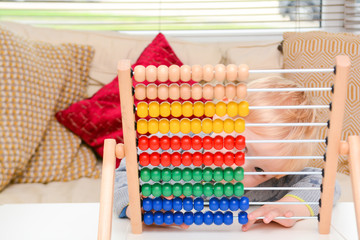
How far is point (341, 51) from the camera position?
1.73m

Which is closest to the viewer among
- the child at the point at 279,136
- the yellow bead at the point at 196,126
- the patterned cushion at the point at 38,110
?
the yellow bead at the point at 196,126

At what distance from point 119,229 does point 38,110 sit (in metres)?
0.96

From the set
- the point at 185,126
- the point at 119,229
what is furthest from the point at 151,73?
the point at 119,229

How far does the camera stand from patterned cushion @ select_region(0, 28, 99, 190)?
5.01ft

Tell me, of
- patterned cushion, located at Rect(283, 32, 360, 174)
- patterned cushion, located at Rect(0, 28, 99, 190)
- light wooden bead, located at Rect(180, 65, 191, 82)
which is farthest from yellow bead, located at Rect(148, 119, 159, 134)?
patterned cushion, located at Rect(283, 32, 360, 174)

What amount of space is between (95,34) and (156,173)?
1.38m

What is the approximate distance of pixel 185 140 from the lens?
77cm

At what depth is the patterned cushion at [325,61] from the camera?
168 cm

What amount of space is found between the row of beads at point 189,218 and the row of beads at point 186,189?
41 mm

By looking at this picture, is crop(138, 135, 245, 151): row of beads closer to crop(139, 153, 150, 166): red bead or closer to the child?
crop(139, 153, 150, 166): red bead

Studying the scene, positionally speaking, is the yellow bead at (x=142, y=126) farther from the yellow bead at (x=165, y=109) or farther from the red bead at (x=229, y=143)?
the red bead at (x=229, y=143)

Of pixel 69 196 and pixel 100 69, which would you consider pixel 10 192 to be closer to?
pixel 69 196

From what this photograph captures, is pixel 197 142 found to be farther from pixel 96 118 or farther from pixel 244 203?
pixel 96 118

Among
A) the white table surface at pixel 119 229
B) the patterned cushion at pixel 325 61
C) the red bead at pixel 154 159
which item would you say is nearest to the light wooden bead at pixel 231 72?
the red bead at pixel 154 159
